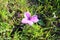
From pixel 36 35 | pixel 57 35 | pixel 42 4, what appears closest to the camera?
pixel 36 35

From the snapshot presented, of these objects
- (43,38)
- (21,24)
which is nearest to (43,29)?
(43,38)

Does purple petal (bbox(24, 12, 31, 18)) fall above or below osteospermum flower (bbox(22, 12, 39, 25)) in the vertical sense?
above

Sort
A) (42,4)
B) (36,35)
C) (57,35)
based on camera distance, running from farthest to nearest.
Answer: (42,4), (57,35), (36,35)

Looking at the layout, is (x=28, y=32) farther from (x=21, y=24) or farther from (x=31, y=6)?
(x=31, y=6)

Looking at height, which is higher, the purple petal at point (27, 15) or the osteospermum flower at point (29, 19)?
the purple petal at point (27, 15)

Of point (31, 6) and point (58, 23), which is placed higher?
point (31, 6)

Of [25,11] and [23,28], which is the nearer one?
[23,28]

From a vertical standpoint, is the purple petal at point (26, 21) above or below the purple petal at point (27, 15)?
below

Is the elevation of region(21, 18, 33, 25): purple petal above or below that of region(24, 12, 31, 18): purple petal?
below
